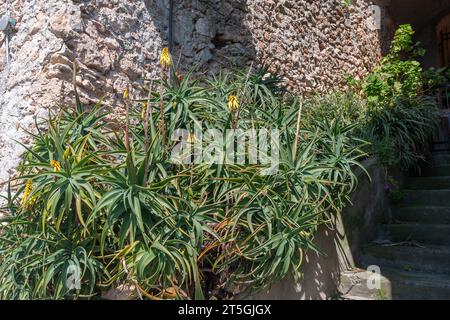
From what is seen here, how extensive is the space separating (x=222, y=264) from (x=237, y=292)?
0.59ft

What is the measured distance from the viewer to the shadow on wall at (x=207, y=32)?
11.9ft

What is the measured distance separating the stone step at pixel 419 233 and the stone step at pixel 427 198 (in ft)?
1.28

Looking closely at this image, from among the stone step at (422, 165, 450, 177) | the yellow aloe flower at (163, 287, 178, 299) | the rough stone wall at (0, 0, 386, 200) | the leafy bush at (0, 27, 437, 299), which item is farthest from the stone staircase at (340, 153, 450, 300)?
the rough stone wall at (0, 0, 386, 200)

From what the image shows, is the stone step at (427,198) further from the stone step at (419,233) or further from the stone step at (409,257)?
the stone step at (409,257)

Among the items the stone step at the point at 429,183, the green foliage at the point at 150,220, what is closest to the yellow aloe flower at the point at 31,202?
the green foliage at the point at 150,220

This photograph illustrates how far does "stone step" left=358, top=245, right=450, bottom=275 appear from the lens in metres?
2.85

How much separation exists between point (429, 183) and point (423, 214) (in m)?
0.58

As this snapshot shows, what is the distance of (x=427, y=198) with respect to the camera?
140 inches

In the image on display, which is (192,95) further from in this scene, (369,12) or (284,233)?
(369,12)

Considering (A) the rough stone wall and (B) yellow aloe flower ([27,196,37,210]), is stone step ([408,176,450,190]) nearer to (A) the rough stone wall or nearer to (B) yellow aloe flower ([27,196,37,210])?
(A) the rough stone wall

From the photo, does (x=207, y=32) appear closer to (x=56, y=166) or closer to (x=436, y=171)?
(x=56, y=166)

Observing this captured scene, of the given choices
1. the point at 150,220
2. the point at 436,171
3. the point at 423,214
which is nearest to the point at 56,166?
the point at 150,220
